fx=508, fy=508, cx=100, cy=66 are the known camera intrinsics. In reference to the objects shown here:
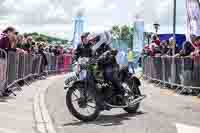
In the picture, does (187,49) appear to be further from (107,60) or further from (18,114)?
(18,114)

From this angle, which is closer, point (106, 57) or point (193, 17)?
point (106, 57)

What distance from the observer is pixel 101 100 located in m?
10.2

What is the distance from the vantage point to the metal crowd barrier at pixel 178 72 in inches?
632

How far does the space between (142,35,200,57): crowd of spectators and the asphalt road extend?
129 inches

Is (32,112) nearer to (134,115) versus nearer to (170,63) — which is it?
(134,115)

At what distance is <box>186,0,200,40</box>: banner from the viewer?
651 inches

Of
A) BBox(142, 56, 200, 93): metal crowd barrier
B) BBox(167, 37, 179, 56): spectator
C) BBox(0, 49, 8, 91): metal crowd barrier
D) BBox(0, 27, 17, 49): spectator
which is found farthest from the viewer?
BBox(167, 37, 179, 56): spectator

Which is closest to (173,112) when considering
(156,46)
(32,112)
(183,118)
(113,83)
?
(183,118)

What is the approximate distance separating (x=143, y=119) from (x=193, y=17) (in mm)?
7168

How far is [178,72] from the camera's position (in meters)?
17.2

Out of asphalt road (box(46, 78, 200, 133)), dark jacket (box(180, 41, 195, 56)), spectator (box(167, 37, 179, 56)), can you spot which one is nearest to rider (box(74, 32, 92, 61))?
asphalt road (box(46, 78, 200, 133))

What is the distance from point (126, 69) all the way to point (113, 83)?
0.82m

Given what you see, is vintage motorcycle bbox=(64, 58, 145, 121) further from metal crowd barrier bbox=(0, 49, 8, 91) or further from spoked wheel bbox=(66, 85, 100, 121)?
metal crowd barrier bbox=(0, 49, 8, 91)

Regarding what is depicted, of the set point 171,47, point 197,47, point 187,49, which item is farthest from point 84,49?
point 171,47
